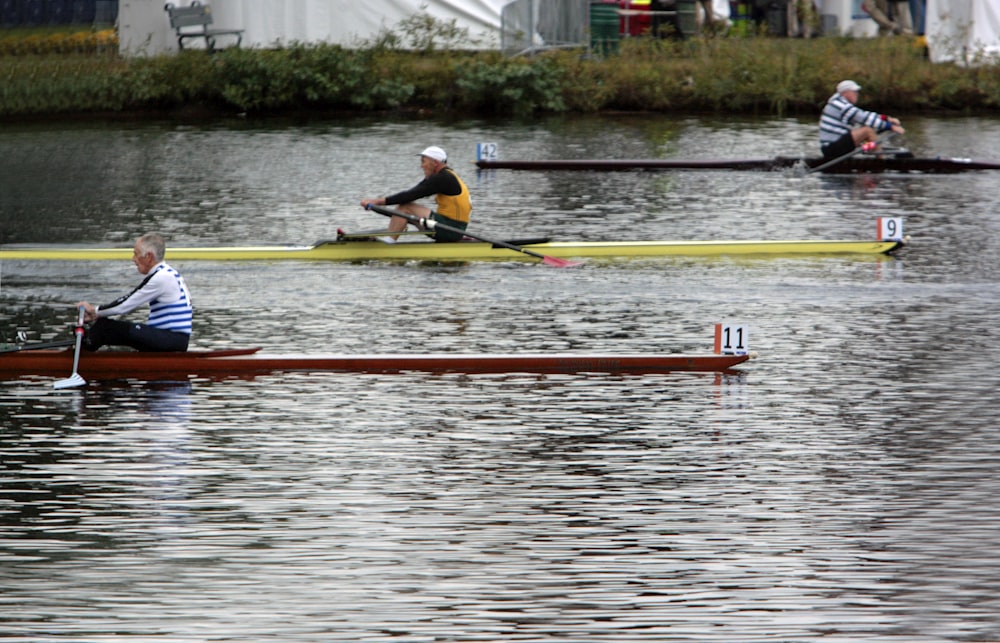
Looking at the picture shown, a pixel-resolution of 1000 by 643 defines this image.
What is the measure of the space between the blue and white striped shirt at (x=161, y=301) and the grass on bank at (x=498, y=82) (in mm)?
19381

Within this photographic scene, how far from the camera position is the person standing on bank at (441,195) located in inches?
621

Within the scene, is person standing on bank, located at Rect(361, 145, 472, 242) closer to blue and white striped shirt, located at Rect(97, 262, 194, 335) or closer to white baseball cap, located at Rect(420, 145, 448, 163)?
white baseball cap, located at Rect(420, 145, 448, 163)

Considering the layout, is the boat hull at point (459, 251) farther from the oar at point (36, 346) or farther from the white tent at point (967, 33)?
the white tent at point (967, 33)

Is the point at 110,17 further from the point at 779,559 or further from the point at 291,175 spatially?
the point at 779,559

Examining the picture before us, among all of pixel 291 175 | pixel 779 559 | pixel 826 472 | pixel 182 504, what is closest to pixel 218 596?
pixel 182 504

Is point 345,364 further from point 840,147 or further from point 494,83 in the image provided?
point 494,83

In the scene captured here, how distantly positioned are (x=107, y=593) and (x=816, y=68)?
25.0 meters

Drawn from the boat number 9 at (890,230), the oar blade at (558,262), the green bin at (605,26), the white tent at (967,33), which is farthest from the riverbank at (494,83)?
the oar blade at (558,262)

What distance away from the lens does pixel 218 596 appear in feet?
23.2

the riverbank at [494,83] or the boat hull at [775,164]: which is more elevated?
the riverbank at [494,83]

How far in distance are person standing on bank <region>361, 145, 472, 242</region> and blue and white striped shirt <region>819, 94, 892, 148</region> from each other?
24.6 ft

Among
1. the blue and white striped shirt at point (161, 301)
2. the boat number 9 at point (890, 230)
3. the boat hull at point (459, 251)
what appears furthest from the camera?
the boat number 9 at point (890, 230)

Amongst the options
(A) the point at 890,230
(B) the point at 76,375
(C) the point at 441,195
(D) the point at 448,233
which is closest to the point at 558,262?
(D) the point at 448,233

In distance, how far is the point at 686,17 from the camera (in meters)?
34.6
